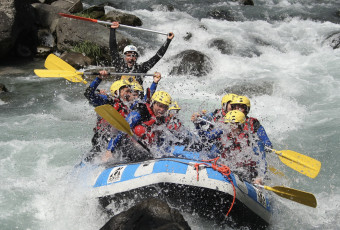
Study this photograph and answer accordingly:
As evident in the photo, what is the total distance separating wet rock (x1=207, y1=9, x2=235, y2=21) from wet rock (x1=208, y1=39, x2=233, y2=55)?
2.56m

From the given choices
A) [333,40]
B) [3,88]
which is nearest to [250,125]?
[3,88]

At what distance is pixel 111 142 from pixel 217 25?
29.2 ft

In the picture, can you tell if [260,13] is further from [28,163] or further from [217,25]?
[28,163]

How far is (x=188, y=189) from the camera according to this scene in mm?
3746

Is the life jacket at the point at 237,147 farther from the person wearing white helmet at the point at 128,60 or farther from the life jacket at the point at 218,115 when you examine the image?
the person wearing white helmet at the point at 128,60

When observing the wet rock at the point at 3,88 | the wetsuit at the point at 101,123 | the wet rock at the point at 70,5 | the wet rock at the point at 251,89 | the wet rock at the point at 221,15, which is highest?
the wetsuit at the point at 101,123

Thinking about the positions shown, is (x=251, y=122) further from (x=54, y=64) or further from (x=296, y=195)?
(x=54, y=64)

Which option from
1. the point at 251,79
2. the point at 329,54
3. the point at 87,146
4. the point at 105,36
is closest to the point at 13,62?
the point at 105,36

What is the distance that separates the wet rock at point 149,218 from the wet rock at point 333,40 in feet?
29.9

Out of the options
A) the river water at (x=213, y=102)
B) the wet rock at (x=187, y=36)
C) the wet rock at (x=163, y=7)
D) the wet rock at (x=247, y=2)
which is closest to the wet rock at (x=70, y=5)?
the river water at (x=213, y=102)

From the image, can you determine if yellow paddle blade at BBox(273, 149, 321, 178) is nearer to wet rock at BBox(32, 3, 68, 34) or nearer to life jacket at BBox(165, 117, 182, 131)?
life jacket at BBox(165, 117, 182, 131)

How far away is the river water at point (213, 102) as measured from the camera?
15.4 ft

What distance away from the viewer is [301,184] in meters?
5.54

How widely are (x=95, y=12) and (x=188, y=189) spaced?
941 cm
